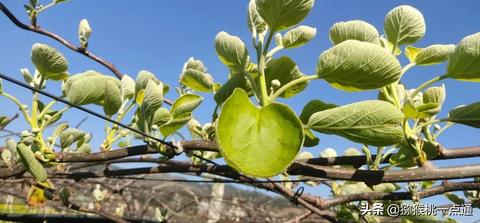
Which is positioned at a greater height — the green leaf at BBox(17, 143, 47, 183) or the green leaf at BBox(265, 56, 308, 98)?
the green leaf at BBox(265, 56, 308, 98)

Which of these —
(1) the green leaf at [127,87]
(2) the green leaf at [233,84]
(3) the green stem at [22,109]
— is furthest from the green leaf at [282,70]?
(3) the green stem at [22,109]

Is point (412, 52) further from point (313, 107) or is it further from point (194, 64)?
point (194, 64)

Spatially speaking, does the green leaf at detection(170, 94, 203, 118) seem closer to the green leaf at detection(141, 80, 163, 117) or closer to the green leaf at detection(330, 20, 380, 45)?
the green leaf at detection(141, 80, 163, 117)

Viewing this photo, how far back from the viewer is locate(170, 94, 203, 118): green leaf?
553 mm

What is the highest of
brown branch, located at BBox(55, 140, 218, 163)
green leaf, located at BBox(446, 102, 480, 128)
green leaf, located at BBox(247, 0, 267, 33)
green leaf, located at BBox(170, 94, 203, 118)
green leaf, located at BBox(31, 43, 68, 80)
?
green leaf, located at BBox(247, 0, 267, 33)

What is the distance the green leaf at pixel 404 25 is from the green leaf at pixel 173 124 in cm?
29

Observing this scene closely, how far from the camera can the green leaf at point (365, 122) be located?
434 mm

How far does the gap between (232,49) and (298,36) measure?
0.10 metres

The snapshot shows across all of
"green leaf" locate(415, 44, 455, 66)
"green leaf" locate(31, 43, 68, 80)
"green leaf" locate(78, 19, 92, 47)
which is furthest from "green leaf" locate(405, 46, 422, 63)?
"green leaf" locate(78, 19, 92, 47)

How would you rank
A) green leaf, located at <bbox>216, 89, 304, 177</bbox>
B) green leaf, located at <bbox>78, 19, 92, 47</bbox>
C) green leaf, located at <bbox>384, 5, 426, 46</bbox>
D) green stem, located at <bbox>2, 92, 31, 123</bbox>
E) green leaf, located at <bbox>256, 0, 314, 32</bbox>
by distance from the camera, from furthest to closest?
green leaf, located at <bbox>78, 19, 92, 47</bbox> < green stem, located at <bbox>2, 92, 31, 123</bbox> < green leaf, located at <bbox>384, 5, 426, 46</bbox> < green leaf, located at <bbox>256, 0, 314, 32</bbox> < green leaf, located at <bbox>216, 89, 304, 177</bbox>

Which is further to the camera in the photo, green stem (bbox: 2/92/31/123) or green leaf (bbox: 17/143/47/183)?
green stem (bbox: 2/92/31/123)

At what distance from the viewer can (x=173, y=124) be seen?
57cm

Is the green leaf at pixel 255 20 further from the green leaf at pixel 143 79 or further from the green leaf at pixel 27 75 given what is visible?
the green leaf at pixel 27 75

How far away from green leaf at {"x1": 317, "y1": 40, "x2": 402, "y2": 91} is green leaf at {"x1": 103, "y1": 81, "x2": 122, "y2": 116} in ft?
0.99
